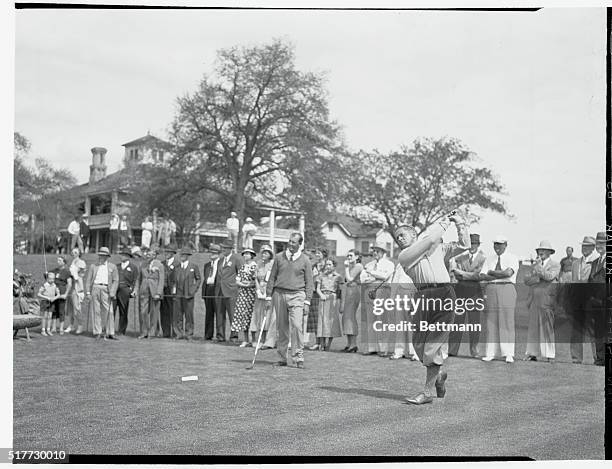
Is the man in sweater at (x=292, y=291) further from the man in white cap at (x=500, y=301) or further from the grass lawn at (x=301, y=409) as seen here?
the man in white cap at (x=500, y=301)

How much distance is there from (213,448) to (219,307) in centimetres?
395

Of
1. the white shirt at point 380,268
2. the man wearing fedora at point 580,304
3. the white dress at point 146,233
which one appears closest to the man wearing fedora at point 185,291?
the white dress at point 146,233

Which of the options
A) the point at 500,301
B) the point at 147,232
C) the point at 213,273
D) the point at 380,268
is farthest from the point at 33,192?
the point at 500,301

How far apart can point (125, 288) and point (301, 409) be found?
4.95 metres

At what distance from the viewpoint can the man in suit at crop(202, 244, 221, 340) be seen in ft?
30.3

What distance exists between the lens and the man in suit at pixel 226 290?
9.41m

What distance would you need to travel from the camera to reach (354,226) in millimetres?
8523

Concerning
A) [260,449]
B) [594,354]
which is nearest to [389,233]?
[594,354]

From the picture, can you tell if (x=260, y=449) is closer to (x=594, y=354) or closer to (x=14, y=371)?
(x=14, y=371)

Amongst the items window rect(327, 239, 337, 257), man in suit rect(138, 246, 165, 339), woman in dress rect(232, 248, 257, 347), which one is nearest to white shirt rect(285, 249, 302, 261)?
window rect(327, 239, 337, 257)

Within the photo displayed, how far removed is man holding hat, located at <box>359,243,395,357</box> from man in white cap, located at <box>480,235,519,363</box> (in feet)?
2.78

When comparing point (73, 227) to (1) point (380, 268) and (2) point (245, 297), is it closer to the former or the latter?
(2) point (245, 297)

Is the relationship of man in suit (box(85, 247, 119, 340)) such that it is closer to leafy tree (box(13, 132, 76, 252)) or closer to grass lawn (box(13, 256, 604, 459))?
grass lawn (box(13, 256, 604, 459))

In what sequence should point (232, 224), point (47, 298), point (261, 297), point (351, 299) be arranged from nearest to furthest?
point (232, 224) → point (351, 299) → point (47, 298) → point (261, 297)
